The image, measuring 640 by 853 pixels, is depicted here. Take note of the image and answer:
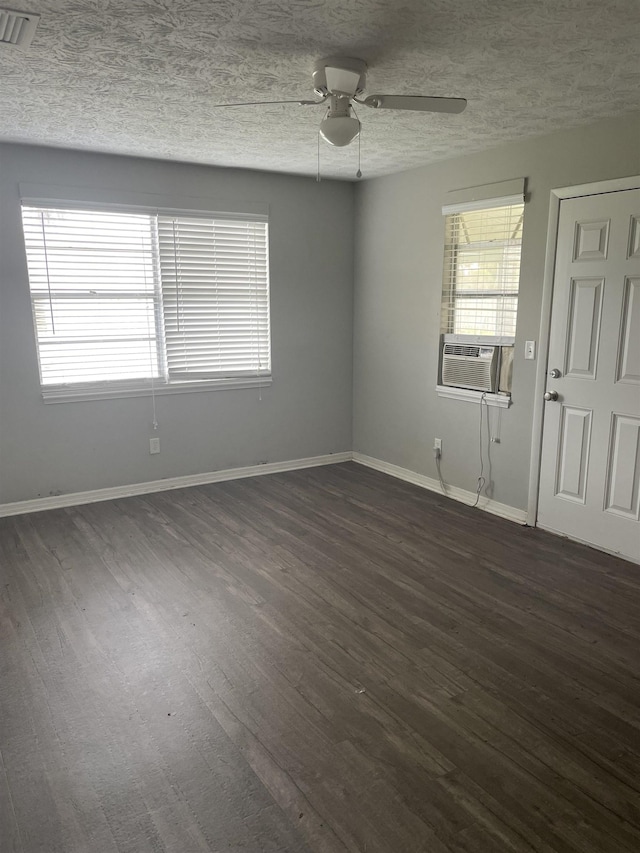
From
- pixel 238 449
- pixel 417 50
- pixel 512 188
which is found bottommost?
pixel 238 449

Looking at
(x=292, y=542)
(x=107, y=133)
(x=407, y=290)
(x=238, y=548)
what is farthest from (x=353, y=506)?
(x=107, y=133)

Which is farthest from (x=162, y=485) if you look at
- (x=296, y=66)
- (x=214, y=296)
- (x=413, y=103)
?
(x=413, y=103)

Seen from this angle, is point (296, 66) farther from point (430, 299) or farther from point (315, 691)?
point (315, 691)

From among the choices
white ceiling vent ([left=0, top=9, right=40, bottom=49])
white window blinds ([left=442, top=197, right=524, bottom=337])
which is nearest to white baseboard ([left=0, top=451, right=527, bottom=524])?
white window blinds ([left=442, top=197, right=524, bottom=337])

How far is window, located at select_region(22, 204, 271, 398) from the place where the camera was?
4195mm

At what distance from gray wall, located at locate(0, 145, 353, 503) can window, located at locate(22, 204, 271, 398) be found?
12 cm

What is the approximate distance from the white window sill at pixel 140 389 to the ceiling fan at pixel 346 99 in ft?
8.48

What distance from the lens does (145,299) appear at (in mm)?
4551

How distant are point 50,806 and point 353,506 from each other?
2946 millimetres

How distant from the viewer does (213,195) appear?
4.70 meters

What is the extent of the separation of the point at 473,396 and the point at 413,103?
2.36m

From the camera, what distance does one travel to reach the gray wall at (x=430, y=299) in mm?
3600

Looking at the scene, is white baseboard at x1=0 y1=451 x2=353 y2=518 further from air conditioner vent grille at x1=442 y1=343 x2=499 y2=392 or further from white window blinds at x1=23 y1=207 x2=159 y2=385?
air conditioner vent grille at x1=442 y1=343 x2=499 y2=392

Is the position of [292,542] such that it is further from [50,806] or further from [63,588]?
[50,806]
